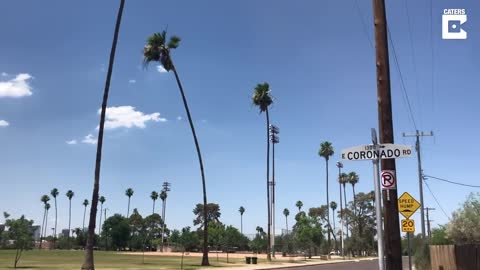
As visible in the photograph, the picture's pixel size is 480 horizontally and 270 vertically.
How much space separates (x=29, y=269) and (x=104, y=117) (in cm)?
1521

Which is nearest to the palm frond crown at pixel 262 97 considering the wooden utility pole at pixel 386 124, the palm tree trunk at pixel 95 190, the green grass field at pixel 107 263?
the green grass field at pixel 107 263

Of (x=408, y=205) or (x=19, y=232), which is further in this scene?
(x=19, y=232)

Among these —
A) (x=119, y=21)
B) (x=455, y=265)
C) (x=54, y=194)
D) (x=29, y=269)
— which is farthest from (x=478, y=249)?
(x=54, y=194)

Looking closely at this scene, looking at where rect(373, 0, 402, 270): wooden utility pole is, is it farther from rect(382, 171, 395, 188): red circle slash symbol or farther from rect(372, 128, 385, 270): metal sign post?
rect(372, 128, 385, 270): metal sign post

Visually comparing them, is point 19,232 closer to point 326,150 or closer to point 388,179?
point 388,179

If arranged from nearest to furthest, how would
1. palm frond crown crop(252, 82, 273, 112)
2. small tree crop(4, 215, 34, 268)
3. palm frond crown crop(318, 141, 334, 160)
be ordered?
small tree crop(4, 215, 34, 268)
palm frond crown crop(252, 82, 273, 112)
palm frond crown crop(318, 141, 334, 160)

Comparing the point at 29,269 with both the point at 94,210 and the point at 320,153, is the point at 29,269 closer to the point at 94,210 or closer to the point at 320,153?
the point at 94,210

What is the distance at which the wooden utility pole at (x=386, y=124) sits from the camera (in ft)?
32.8

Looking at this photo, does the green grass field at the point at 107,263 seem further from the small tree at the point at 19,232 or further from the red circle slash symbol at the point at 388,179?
the red circle slash symbol at the point at 388,179

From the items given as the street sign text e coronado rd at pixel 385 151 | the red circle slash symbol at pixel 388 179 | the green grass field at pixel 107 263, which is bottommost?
the green grass field at pixel 107 263

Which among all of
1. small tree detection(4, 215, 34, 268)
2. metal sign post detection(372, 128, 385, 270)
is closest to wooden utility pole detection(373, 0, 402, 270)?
metal sign post detection(372, 128, 385, 270)

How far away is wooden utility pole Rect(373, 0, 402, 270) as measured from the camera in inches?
394

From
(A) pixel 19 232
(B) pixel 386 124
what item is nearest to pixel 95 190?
(A) pixel 19 232

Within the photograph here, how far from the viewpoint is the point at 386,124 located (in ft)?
34.9
